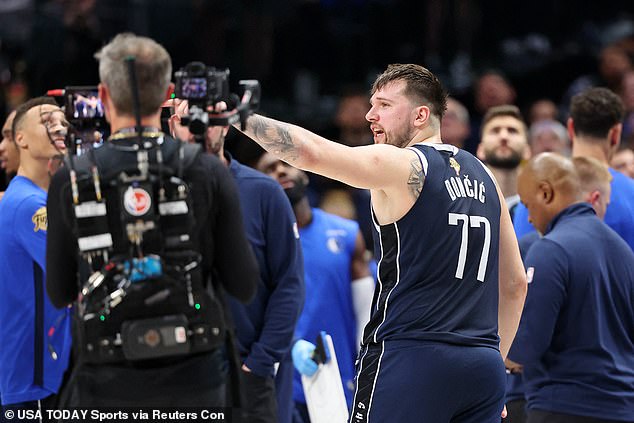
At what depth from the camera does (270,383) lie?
625 cm

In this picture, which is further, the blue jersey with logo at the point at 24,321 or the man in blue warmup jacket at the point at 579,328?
the man in blue warmup jacket at the point at 579,328

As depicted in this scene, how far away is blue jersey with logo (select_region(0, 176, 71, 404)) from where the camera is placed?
575cm

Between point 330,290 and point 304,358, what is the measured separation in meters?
1.66

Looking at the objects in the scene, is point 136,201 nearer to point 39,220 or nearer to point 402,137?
point 402,137

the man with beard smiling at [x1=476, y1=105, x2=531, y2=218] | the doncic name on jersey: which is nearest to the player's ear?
the doncic name on jersey

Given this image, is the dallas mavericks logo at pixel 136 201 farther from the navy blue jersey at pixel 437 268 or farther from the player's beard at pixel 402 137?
the player's beard at pixel 402 137

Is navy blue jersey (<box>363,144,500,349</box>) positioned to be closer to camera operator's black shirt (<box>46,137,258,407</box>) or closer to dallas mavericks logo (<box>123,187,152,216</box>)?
camera operator's black shirt (<box>46,137,258,407</box>)

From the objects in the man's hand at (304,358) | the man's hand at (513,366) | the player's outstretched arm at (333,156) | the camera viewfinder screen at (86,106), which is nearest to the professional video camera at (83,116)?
the camera viewfinder screen at (86,106)

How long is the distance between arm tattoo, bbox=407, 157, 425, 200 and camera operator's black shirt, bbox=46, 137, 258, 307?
1.00 m

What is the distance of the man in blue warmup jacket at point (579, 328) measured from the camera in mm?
5914

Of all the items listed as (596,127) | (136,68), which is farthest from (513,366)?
(136,68)

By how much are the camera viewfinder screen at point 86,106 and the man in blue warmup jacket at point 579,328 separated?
8.99 feet

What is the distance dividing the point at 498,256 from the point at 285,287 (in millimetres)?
1510

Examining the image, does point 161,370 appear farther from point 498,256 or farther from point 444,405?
point 498,256
